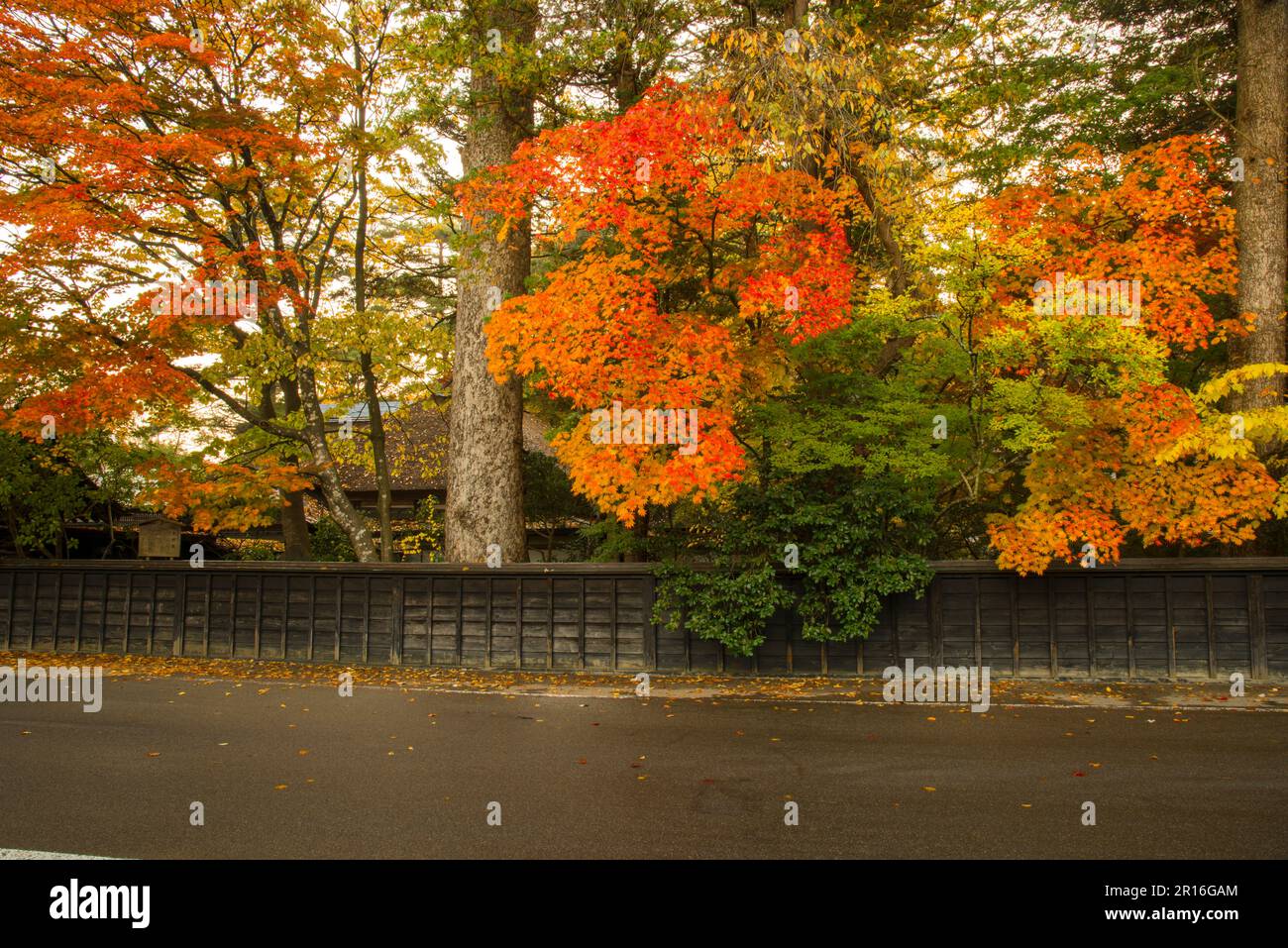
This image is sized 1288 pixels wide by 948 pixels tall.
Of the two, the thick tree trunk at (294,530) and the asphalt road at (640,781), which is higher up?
the thick tree trunk at (294,530)

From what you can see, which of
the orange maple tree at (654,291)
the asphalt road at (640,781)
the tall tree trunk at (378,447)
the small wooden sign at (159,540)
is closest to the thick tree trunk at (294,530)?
the small wooden sign at (159,540)

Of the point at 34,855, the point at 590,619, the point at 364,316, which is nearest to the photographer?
the point at 34,855

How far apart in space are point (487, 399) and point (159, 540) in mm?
9363

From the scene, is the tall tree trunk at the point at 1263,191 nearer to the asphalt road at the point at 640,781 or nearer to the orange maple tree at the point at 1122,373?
the orange maple tree at the point at 1122,373

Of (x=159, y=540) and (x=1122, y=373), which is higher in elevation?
(x=1122, y=373)

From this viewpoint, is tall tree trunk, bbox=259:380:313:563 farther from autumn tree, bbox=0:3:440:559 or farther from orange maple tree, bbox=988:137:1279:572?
orange maple tree, bbox=988:137:1279:572

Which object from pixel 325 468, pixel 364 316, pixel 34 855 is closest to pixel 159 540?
pixel 325 468

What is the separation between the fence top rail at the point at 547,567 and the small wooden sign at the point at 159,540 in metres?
2.76

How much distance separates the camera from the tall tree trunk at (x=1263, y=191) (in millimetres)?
13281

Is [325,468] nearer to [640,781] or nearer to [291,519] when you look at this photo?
[291,519]

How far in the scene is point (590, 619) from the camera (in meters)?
13.9

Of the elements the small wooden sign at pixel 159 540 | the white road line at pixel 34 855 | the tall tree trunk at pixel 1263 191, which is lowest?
the white road line at pixel 34 855

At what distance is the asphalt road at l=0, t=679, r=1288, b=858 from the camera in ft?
18.7

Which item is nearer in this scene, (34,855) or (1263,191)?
(34,855)
